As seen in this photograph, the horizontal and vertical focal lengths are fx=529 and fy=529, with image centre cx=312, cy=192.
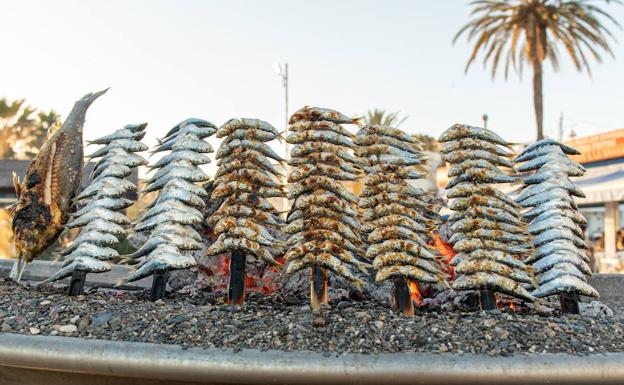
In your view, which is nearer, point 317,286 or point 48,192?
point 317,286

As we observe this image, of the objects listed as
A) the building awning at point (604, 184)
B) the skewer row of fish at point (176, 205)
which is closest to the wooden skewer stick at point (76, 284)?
the skewer row of fish at point (176, 205)

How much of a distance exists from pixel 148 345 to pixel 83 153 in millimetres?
2097

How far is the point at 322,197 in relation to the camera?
3.04 metres

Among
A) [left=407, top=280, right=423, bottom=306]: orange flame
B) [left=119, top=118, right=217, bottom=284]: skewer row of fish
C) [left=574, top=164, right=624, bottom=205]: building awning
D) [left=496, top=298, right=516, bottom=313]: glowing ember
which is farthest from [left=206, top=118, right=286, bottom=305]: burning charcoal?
[left=574, top=164, right=624, bottom=205]: building awning

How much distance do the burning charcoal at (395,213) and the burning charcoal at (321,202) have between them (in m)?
0.10

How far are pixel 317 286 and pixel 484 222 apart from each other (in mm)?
1064

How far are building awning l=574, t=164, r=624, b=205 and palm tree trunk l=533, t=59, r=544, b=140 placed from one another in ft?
10.8

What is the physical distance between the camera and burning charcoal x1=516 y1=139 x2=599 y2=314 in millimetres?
3141

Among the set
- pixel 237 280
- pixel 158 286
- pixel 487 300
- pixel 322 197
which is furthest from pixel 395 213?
pixel 158 286

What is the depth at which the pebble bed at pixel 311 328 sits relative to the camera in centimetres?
236

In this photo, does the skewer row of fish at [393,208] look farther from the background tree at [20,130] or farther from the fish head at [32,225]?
the background tree at [20,130]

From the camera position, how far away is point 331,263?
2.91m

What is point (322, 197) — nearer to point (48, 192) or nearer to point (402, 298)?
point (402, 298)

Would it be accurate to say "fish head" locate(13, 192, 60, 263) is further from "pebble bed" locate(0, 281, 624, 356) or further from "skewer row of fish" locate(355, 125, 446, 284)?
"skewer row of fish" locate(355, 125, 446, 284)
